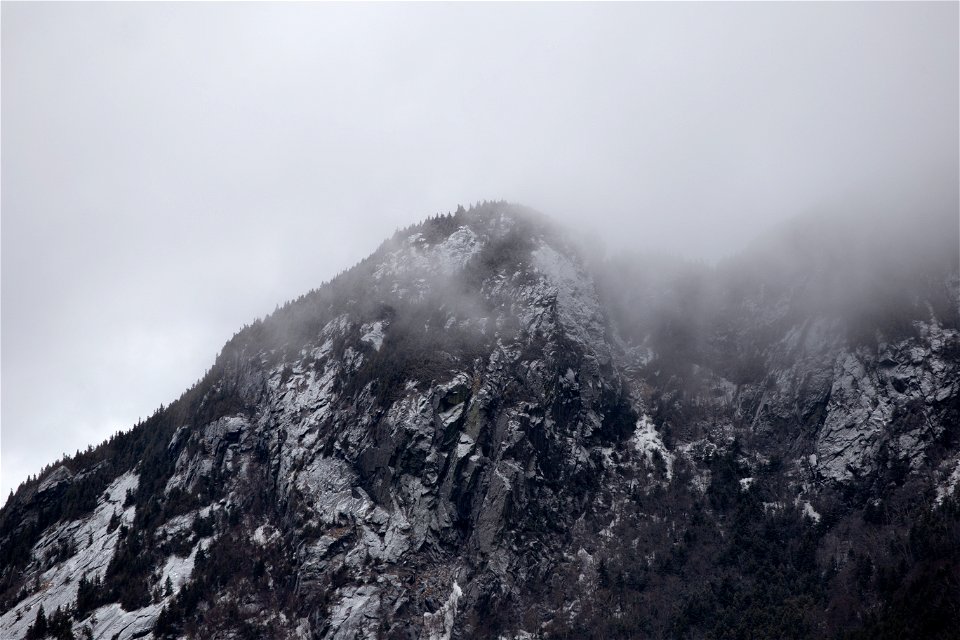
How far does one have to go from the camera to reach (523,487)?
157375mm

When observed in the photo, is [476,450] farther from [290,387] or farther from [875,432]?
[875,432]

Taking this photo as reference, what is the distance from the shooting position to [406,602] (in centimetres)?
14000

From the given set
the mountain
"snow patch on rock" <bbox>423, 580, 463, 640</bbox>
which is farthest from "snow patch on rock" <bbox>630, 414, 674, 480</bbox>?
"snow patch on rock" <bbox>423, 580, 463, 640</bbox>

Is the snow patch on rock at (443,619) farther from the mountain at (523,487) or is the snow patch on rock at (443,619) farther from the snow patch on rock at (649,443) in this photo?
the snow patch on rock at (649,443)

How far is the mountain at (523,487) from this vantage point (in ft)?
464

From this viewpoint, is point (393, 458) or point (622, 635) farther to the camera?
point (393, 458)

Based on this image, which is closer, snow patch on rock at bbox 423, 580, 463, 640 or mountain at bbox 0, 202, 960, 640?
snow patch on rock at bbox 423, 580, 463, 640

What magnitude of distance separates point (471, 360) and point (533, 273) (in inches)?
1381

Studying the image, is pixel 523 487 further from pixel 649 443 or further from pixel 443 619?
pixel 649 443

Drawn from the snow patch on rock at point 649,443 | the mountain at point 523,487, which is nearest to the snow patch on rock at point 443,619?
the mountain at point 523,487

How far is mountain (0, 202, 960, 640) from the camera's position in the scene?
141500 millimetres

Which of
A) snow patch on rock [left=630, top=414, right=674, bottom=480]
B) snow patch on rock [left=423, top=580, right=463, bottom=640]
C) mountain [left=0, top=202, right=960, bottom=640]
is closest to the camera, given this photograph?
snow patch on rock [left=423, top=580, right=463, bottom=640]

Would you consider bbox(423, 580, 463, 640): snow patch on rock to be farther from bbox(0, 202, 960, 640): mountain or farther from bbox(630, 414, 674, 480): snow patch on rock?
bbox(630, 414, 674, 480): snow patch on rock

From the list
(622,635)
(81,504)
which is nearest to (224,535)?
(81,504)
